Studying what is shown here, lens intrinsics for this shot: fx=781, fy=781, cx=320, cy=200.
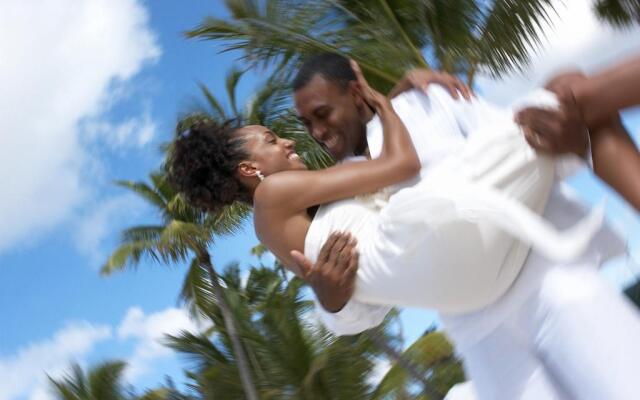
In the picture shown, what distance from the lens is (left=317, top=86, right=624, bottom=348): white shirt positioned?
205cm

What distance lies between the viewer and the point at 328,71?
96.0 inches

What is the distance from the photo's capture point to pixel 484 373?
222cm

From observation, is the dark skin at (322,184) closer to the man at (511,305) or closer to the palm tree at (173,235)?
the man at (511,305)

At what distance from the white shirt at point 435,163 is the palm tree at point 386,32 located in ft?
18.4

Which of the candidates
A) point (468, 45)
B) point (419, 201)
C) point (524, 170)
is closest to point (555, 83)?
point (524, 170)

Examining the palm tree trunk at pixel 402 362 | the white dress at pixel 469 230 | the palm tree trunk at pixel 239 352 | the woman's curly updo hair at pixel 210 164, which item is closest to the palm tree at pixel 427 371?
the palm tree trunk at pixel 402 362

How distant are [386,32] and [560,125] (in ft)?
22.3

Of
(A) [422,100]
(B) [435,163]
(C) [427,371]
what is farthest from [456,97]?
(C) [427,371]

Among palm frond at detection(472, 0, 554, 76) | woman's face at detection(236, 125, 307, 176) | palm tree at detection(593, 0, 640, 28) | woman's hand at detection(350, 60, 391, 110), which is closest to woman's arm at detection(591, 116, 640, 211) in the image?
woman's hand at detection(350, 60, 391, 110)

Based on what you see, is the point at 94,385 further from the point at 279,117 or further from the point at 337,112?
the point at 337,112

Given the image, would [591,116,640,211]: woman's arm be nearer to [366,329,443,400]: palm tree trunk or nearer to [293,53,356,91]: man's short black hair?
[293,53,356,91]: man's short black hair

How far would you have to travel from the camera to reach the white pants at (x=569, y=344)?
6.11 feet

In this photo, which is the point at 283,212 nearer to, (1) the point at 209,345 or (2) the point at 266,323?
(2) the point at 266,323

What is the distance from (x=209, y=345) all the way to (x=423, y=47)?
9423mm
